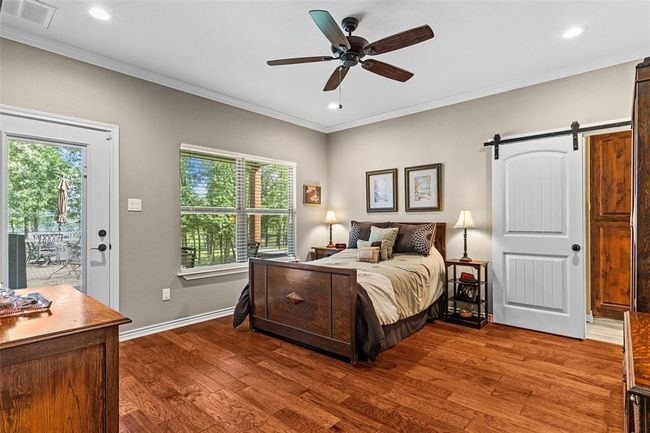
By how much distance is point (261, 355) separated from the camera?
293 cm

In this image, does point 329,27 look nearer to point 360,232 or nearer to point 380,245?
point 380,245

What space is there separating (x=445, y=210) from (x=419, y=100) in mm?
1459

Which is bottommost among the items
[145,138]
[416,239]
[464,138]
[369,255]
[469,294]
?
[469,294]

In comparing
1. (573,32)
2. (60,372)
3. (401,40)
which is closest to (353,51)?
(401,40)

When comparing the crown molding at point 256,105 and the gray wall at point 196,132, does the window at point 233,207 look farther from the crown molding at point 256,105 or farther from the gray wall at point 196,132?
the crown molding at point 256,105

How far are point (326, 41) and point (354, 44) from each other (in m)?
0.56

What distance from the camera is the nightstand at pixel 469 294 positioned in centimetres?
373

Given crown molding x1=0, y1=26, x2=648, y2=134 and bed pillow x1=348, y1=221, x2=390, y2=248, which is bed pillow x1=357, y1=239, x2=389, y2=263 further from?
crown molding x1=0, y1=26, x2=648, y2=134

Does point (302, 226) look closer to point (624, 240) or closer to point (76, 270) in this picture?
point (76, 270)

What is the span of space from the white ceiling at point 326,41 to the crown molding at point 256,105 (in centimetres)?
1

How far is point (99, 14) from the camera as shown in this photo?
2.51 meters

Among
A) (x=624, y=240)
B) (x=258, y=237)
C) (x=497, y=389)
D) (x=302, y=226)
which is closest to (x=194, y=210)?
(x=258, y=237)

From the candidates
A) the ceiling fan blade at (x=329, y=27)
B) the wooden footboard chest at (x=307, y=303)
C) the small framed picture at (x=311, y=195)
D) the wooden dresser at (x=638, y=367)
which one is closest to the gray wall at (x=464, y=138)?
the small framed picture at (x=311, y=195)

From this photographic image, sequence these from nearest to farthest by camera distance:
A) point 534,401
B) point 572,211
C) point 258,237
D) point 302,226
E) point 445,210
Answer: point 534,401 < point 572,211 < point 445,210 < point 258,237 < point 302,226
